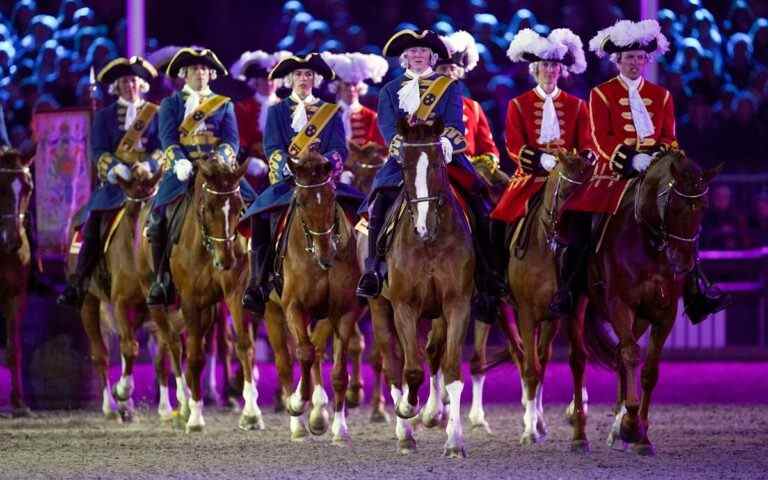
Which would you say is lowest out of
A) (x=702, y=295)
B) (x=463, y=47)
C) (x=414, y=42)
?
(x=702, y=295)

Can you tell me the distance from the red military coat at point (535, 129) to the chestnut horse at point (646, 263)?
1.08 m

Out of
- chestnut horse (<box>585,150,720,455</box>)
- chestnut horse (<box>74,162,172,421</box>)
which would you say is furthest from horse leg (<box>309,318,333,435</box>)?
chestnut horse (<box>585,150,720,455</box>)

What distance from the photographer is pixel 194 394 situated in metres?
13.2

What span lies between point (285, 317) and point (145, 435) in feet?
5.01

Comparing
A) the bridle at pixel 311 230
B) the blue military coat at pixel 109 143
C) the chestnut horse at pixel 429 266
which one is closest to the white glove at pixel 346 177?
the bridle at pixel 311 230

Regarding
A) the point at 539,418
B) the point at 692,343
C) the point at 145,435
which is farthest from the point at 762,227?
the point at 145,435

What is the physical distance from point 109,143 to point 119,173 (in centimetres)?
59

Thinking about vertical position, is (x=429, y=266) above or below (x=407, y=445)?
above

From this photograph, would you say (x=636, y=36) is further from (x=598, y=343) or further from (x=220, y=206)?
(x=220, y=206)

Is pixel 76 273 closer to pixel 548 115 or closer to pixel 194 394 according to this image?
pixel 194 394

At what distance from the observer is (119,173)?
1438 cm

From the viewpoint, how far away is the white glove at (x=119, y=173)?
14.4m

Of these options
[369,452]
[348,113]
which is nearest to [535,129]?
[369,452]

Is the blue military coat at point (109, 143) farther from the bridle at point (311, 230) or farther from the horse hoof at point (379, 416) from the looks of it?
the bridle at point (311, 230)
